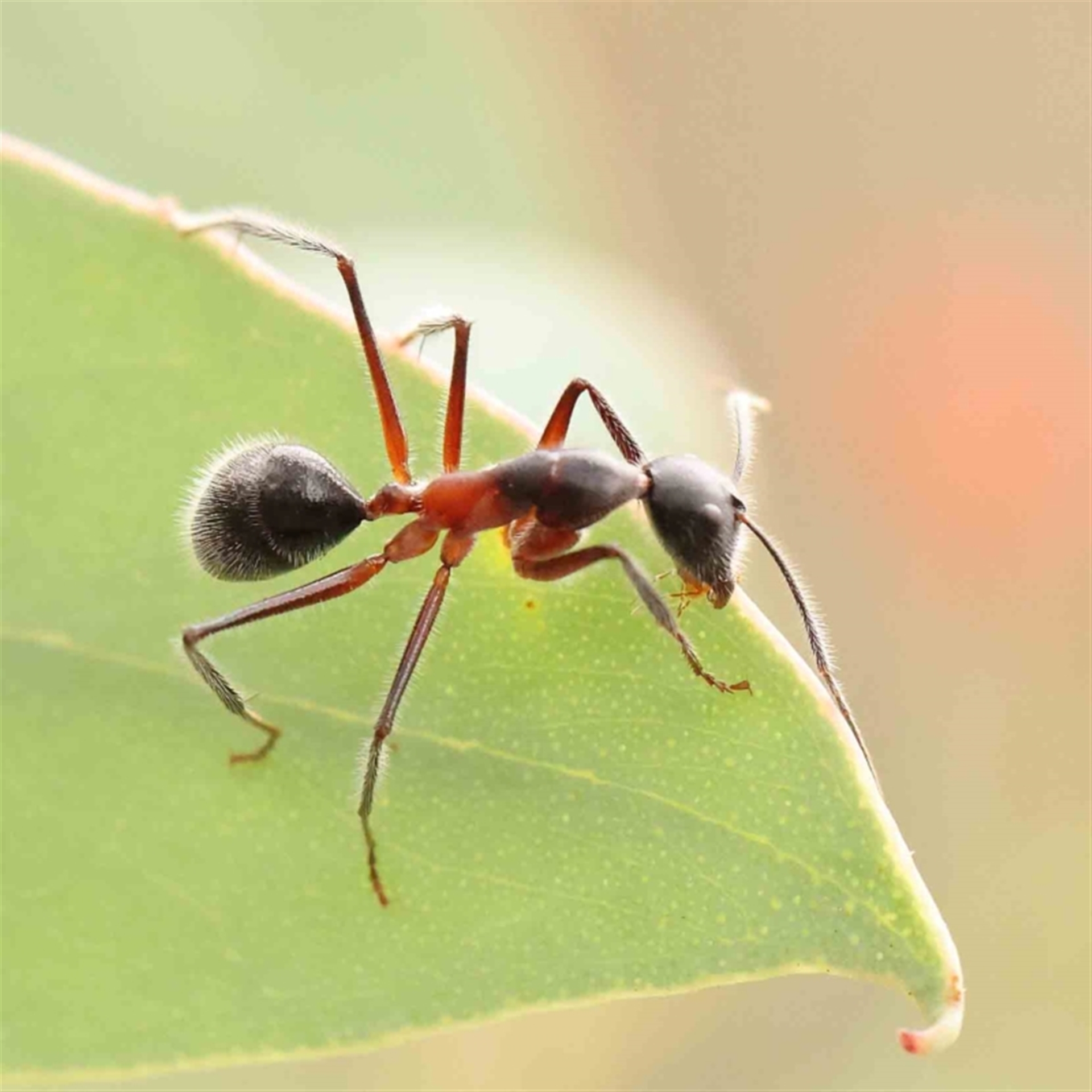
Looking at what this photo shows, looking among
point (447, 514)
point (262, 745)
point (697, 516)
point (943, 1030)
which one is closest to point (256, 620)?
point (262, 745)

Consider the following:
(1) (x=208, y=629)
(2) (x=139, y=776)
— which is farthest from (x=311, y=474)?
(2) (x=139, y=776)

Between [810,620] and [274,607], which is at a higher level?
[810,620]

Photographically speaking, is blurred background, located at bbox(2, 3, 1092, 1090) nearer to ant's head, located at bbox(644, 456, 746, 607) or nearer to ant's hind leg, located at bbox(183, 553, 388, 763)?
ant's head, located at bbox(644, 456, 746, 607)

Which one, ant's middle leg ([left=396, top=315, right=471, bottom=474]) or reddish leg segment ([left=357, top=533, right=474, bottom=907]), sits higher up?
ant's middle leg ([left=396, top=315, right=471, bottom=474])

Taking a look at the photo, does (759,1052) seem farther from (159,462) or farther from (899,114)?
(899,114)

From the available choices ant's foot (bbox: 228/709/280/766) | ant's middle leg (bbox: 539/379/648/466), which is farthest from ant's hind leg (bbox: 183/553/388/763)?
ant's middle leg (bbox: 539/379/648/466)

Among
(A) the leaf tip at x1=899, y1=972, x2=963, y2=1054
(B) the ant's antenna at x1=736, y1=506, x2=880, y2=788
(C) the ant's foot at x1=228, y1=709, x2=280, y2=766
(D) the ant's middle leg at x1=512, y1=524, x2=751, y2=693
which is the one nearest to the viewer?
(A) the leaf tip at x1=899, y1=972, x2=963, y2=1054

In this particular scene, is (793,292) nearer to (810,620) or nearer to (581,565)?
(810,620)
